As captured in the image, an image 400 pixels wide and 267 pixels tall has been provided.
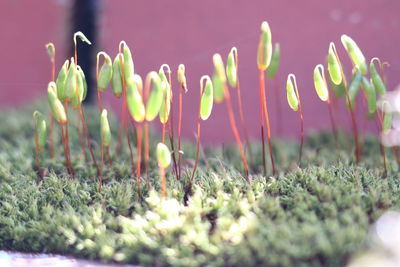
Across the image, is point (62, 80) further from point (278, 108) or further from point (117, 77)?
point (278, 108)

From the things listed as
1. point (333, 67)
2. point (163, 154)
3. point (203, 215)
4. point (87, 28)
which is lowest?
point (203, 215)

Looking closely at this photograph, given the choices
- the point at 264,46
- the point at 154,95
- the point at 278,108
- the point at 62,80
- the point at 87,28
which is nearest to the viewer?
the point at 154,95

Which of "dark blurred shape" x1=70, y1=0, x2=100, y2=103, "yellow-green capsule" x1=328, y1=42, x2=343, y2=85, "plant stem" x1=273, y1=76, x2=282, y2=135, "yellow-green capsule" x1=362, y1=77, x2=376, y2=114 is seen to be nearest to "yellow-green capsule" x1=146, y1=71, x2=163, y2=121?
"yellow-green capsule" x1=328, y1=42, x2=343, y2=85

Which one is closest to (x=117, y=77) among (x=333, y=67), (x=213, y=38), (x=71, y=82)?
(x=71, y=82)

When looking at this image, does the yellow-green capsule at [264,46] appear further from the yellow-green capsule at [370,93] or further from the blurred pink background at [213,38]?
the blurred pink background at [213,38]

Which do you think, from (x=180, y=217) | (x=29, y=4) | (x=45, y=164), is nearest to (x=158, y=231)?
(x=180, y=217)

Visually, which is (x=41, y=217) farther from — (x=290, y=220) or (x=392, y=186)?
(x=392, y=186)
